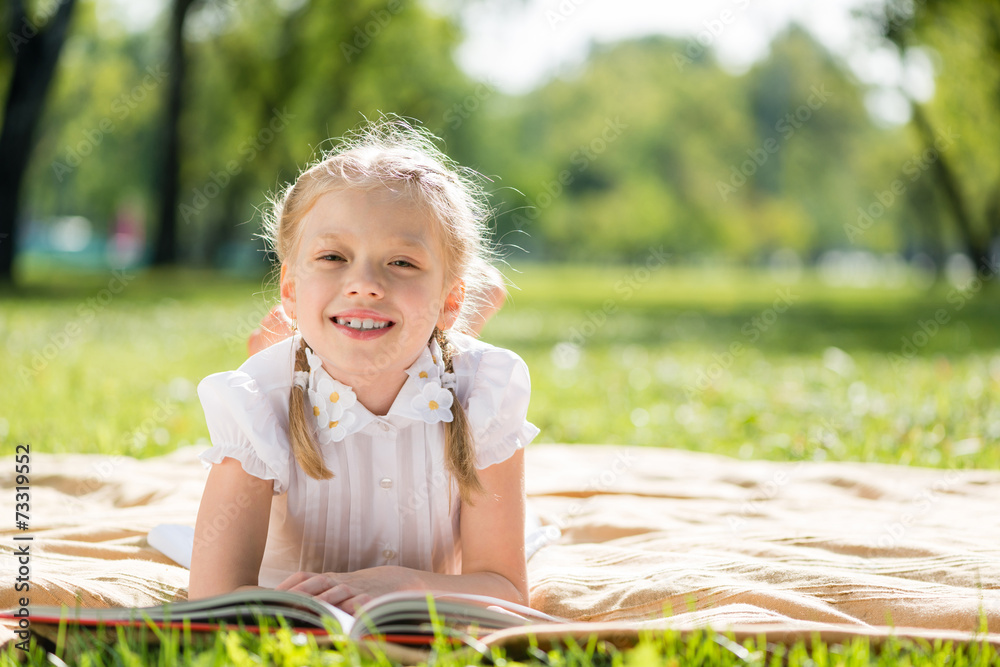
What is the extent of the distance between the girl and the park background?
28 cm

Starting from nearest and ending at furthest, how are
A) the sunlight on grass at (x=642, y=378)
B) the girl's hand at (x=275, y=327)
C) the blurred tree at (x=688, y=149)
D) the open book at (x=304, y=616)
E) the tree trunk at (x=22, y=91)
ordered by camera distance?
the open book at (x=304, y=616)
the girl's hand at (x=275, y=327)
the sunlight on grass at (x=642, y=378)
the tree trunk at (x=22, y=91)
the blurred tree at (x=688, y=149)

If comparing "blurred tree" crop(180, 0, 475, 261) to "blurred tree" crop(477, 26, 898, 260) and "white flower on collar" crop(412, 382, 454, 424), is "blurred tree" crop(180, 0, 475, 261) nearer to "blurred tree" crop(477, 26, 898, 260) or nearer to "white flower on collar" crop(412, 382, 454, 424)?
"blurred tree" crop(477, 26, 898, 260)

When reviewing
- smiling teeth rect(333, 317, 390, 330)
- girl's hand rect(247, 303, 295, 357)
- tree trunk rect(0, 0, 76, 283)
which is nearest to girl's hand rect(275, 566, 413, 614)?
smiling teeth rect(333, 317, 390, 330)

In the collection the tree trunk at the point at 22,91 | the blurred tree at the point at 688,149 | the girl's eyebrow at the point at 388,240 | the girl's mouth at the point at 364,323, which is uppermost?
the blurred tree at the point at 688,149

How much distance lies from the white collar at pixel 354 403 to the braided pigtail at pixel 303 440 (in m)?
0.04

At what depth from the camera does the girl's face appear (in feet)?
7.39

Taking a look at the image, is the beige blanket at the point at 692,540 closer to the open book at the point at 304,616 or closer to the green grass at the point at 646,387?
the open book at the point at 304,616

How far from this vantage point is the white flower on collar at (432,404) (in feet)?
7.75

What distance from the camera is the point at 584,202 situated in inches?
1895

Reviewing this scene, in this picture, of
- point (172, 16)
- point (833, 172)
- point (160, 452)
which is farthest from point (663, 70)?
point (160, 452)

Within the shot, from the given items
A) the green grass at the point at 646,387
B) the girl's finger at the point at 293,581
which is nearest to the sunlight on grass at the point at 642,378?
the green grass at the point at 646,387

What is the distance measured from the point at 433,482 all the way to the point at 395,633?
55 centimetres

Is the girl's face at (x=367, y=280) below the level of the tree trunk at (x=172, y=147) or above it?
below

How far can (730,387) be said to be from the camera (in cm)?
683
